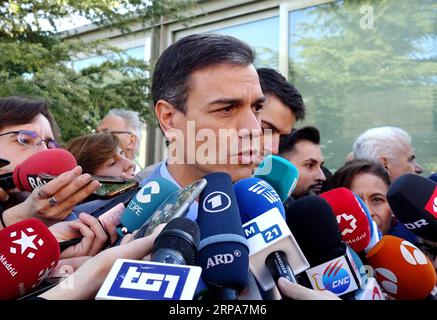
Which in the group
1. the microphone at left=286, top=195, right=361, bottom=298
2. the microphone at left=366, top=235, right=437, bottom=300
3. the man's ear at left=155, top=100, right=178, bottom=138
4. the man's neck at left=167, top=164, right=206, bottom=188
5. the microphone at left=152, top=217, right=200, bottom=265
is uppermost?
the man's ear at left=155, top=100, right=178, bottom=138

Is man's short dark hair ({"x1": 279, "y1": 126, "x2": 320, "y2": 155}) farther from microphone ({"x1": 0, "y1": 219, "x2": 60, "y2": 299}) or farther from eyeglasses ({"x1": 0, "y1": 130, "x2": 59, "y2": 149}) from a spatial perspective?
microphone ({"x1": 0, "y1": 219, "x2": 60, "y2": 299})

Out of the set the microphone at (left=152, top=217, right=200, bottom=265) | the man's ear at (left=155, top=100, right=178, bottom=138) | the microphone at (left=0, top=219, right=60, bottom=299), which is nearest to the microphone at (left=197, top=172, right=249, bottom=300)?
the microphone at (left=152, top=217, right=200, bottom=265)

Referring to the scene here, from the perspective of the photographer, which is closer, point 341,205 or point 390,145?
point 341,205

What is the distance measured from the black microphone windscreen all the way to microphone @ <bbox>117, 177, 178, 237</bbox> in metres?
0.34

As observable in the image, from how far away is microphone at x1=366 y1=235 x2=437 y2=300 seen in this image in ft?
3.96

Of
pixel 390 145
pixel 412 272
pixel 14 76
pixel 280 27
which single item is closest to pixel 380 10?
pixel 280 27

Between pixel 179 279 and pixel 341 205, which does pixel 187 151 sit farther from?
pixel 179 279

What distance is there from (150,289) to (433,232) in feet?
3.23

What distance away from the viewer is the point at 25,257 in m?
0.92

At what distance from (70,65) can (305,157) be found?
3.52m

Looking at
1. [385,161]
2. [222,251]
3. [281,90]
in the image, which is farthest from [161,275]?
[385,161]

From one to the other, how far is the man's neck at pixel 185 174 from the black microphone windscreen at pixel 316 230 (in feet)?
0.94

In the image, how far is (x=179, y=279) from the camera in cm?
64

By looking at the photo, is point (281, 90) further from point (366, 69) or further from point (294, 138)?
point (366, 69)
